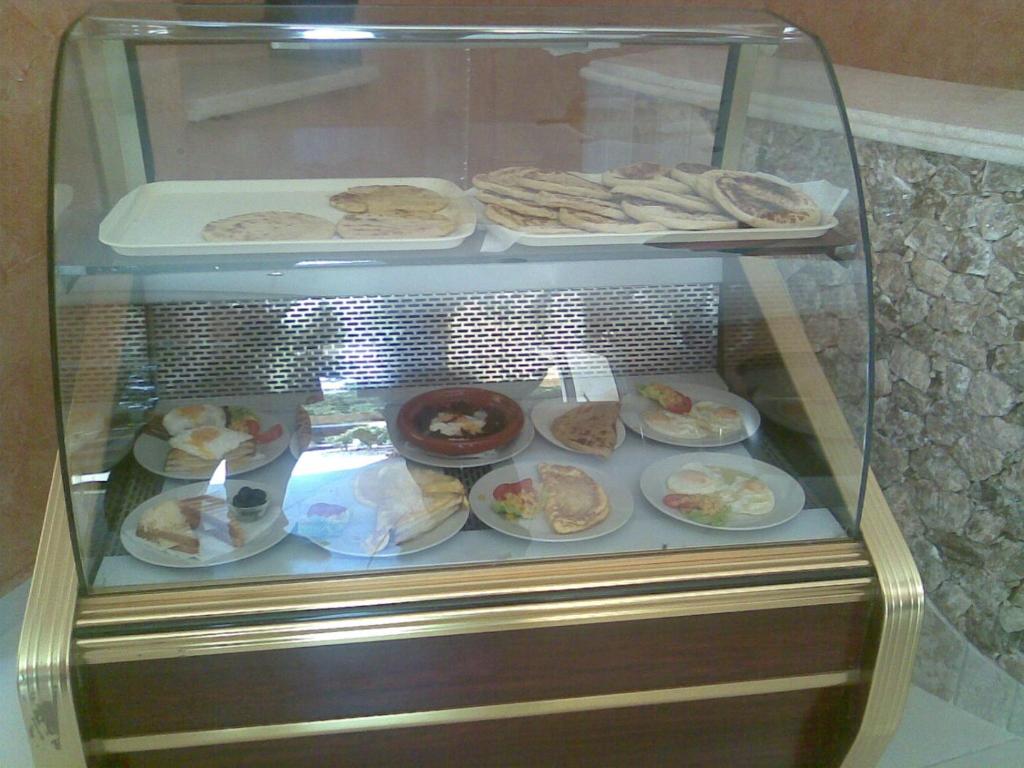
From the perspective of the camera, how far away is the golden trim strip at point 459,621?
3.54 ft

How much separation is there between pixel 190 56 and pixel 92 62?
0.16 meters

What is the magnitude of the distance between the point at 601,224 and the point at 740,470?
481 millimetres

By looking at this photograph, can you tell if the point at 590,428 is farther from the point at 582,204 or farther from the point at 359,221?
the point at 359,221

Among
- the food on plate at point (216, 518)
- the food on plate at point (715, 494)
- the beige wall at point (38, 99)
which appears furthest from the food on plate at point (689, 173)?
the food on plate at point (216, 518)

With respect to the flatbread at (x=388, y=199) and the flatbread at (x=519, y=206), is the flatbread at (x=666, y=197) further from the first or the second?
the flatbread at (x=388, y=199)

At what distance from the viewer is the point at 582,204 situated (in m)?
1.31

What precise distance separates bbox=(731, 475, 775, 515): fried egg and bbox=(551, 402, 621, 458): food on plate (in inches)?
8.6

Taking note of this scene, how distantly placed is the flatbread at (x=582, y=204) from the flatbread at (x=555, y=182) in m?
0.02

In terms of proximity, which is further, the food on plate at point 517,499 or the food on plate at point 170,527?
the food on plate at point 517,499

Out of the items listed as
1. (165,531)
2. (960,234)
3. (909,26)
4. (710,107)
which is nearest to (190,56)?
(165,531)

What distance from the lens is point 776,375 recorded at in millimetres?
1481

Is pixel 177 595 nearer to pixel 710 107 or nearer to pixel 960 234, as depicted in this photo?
pixel 710 107

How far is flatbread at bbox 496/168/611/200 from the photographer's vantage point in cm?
135

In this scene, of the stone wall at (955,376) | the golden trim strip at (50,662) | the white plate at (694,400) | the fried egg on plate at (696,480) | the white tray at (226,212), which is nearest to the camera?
the golden trim strip at (50,662)
